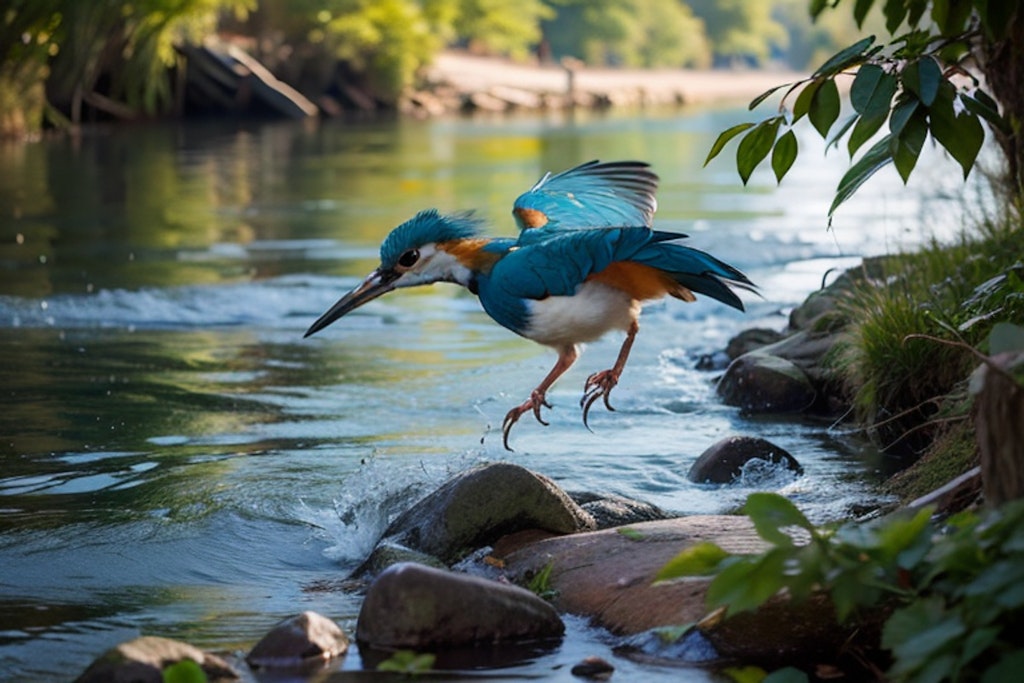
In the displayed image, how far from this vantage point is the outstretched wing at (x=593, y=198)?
594 cm

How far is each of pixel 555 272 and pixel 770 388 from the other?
3.13 metres

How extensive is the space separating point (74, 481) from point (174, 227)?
34.2 feet

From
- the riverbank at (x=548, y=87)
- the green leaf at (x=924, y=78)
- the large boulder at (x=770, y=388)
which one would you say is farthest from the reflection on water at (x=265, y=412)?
the riverbank at (x=548, y=87)

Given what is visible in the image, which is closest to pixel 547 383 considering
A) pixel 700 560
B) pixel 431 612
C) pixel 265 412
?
pixel 431 612

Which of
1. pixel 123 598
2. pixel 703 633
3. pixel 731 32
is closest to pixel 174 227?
pixel 123 598

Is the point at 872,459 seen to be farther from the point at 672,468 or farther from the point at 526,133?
the point at 526,133

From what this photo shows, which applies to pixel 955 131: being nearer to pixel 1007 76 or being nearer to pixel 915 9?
pixel 915 9

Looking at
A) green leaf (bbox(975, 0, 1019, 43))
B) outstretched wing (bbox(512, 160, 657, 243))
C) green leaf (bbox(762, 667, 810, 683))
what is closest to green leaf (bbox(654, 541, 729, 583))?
green leaf (bbox(762, 667, 810, 683))

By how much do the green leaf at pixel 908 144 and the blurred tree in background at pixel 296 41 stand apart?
25.7 m

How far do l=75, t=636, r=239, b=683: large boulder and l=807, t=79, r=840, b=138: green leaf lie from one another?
2245mm

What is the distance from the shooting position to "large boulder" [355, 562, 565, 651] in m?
4.46

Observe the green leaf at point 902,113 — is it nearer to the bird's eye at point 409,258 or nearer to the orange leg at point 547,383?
the orange leg at point 547,383

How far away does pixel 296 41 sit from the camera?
46.7 meters

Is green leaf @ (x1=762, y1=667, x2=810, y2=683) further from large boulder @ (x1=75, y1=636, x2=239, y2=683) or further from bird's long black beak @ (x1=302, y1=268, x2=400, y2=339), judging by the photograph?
bird's long black beak @ (x1=302, y1=268, x2=400, y2=339)
